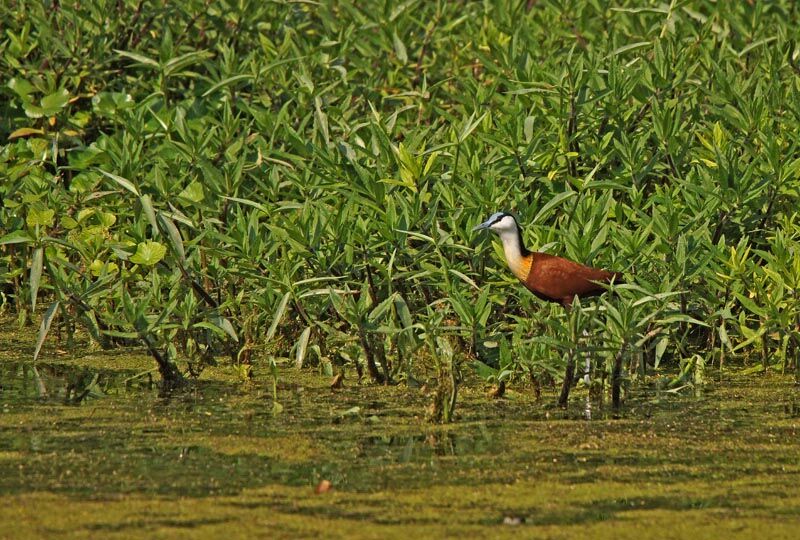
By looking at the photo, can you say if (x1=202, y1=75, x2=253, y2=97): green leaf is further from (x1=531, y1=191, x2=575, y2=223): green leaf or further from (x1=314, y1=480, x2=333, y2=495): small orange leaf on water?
(x1=314, y1=480, x2=333, y2=495): small orange leaf on water

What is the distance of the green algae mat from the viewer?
476 centimetres

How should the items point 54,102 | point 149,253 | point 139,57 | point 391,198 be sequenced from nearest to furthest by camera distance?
point 391,198, point 149,253, point 139,57, point 54,102

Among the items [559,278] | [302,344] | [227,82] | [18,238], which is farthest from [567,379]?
[227,82]

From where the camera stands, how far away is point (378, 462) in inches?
217

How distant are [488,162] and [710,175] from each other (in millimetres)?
1138

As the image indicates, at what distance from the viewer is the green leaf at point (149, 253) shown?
749 centimetres

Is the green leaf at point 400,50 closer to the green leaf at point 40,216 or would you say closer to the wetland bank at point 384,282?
the wetland bank at point 384,282

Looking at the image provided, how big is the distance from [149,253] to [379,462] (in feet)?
8.02

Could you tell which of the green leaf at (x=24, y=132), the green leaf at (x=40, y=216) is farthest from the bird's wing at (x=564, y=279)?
the green leaf at (x=24, y=132)

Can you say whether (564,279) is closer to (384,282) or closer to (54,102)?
(384,282)

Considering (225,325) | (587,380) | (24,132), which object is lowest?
(587,380)

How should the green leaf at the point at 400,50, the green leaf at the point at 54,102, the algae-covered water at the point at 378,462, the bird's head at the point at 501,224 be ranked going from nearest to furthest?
1. the algae-covered water at the point at 378,462
2. the bird's head at the point at 501,224
3. the green leaf at the point at 54,102
4. the green leaf at the point at 400,50

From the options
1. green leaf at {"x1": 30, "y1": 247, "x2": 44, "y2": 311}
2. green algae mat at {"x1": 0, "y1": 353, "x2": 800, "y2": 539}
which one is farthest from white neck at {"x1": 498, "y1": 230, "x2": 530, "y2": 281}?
green leaf at {"x1": 30, "y1": 247, "x2": 44, "y2": 311}

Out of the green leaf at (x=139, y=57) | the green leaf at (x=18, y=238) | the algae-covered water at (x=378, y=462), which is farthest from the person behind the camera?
the green leaf at (x=139, y=57)
